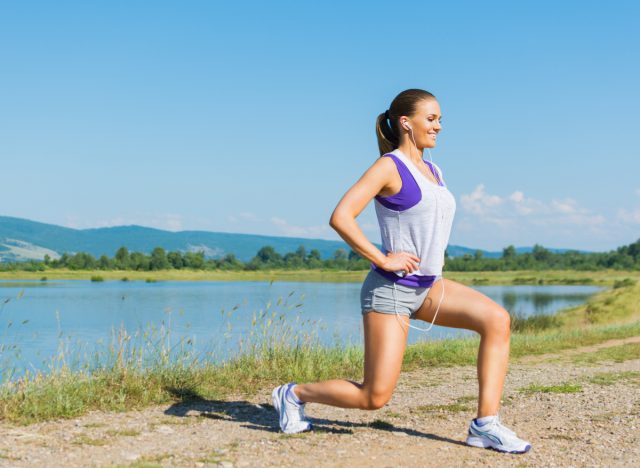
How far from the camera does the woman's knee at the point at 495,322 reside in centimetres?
418

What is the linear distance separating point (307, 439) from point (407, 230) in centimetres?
153

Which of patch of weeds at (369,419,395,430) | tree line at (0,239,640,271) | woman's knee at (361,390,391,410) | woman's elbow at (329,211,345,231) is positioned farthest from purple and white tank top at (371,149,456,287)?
tree line at (0,239,640,271)

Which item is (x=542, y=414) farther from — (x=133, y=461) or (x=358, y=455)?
(x=133, y=461)

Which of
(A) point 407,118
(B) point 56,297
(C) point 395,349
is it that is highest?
(A) point 407,118

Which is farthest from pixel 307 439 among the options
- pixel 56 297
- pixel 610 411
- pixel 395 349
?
pixel 56 297

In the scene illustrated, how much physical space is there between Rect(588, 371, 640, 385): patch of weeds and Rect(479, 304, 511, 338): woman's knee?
398 centimetres

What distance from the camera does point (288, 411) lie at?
15.3ft

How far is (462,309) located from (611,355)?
7.68 m

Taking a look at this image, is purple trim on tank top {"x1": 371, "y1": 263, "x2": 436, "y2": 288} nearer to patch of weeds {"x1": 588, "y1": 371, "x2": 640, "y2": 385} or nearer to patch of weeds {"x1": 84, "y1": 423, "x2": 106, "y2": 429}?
patch of weeds {"x1": 84, "y1": 423, "x2": 106, "y2": 429}

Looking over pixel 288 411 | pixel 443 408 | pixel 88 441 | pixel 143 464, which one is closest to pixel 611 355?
pixel 443 408

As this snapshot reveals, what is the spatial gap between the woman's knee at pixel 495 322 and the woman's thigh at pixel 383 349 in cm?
47

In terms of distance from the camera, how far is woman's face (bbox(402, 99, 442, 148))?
14.0 ft

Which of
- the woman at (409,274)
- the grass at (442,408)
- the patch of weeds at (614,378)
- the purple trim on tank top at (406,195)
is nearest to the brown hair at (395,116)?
the woman at (409,274)

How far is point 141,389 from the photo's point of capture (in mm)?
6051
